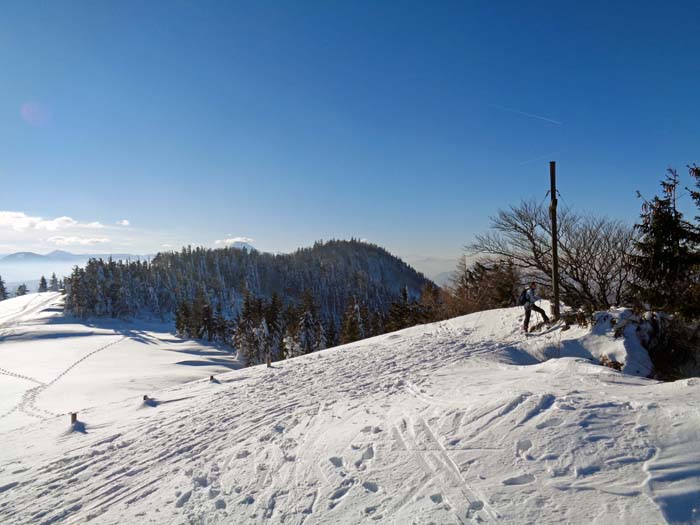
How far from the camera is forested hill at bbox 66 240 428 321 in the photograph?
84500 mm

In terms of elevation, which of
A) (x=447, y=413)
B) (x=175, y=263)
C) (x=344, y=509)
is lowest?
(x=344, y=509)

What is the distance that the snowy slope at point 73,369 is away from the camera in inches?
678

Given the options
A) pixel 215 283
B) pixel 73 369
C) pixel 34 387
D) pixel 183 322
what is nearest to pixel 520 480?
pixel 34 387

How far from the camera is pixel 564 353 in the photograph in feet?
37.2

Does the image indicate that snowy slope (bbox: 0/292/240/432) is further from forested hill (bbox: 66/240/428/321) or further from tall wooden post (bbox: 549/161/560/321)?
tall wooden post (bbox: 549/161/560/321)

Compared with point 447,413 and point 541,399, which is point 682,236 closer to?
point 541,399

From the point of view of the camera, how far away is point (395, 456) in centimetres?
508

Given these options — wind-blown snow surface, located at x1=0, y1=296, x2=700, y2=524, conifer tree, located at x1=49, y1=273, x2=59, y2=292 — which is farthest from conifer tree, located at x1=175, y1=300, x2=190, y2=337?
conifer tree, located at x1=49, y1=273, x2=59, y2=292

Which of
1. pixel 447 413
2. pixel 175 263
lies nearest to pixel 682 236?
pixel 447 413

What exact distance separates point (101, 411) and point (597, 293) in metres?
21.3

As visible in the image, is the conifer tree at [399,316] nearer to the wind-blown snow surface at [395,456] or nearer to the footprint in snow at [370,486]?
the wind-blown snow surface at [395,456]

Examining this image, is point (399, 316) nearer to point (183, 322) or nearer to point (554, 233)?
point (554, 233)

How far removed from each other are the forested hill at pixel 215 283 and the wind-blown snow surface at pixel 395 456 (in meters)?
72.4

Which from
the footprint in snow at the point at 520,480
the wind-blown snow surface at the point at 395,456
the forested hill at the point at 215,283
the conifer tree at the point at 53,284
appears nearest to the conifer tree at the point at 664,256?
the wind-blown snow surface at the point at 395,456
